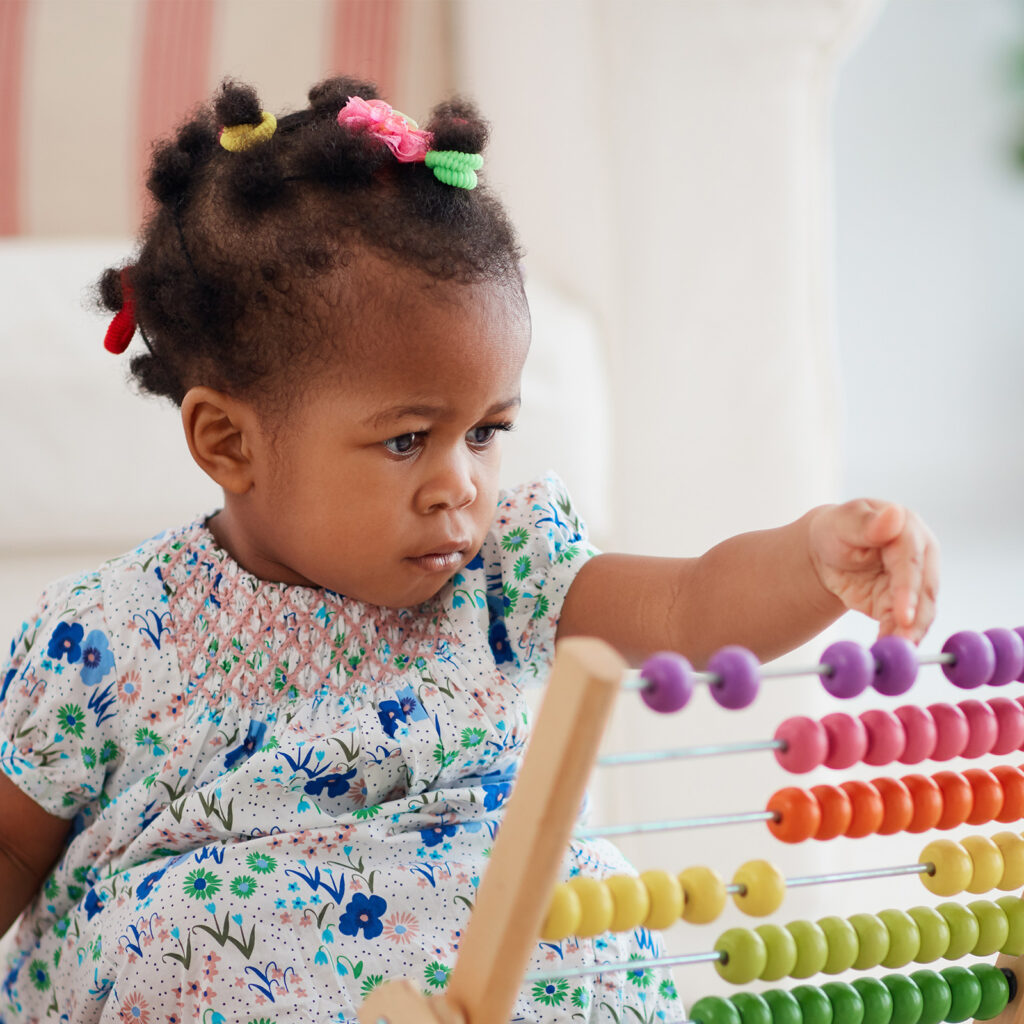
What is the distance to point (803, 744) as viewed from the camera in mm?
614

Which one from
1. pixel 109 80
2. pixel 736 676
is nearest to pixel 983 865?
pixel 736 676

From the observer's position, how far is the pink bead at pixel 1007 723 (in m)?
0.66

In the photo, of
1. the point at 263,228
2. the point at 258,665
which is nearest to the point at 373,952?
the point at 258,665

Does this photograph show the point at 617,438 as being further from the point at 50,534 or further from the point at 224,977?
the point at 224,977

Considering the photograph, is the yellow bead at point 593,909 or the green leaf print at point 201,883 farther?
the green leaf print at point 201,883

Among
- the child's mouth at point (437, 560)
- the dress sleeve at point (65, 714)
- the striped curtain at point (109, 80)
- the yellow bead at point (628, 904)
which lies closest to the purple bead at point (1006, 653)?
the yellow bead at point (628, 904)

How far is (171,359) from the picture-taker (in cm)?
84

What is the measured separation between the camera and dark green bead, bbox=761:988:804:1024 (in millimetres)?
648

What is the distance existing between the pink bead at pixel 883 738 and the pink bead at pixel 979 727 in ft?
0.13

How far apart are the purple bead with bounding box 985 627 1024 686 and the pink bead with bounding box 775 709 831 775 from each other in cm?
9

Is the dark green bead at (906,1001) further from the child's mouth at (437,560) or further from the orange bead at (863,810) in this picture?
the child's mouth at (437,560)


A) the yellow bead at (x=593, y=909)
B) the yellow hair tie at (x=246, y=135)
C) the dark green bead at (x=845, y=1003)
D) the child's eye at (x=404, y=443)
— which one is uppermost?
the yellow hair tie at (x=246, y=135)

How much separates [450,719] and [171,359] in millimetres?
291

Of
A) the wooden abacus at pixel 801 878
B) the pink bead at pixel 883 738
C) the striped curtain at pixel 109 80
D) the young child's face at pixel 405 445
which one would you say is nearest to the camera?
the wooden abacus at pixel 801 878
